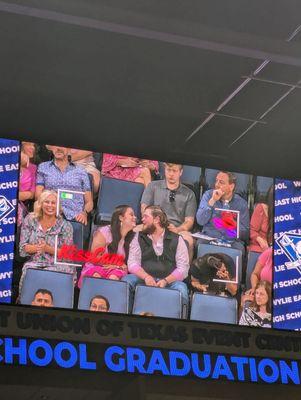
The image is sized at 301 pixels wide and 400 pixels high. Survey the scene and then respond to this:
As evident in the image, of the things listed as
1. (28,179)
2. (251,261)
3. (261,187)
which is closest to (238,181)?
(261,187)

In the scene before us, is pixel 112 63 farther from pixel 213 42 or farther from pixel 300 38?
pixel 213 42

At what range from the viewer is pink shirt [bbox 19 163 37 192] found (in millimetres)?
8703

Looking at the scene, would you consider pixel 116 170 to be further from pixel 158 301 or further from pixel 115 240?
pixel 158 301

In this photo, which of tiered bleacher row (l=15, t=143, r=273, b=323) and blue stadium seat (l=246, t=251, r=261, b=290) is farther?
blue stadium seat (l=246, t=251, r=261, b=290)

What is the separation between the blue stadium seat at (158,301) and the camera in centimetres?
901

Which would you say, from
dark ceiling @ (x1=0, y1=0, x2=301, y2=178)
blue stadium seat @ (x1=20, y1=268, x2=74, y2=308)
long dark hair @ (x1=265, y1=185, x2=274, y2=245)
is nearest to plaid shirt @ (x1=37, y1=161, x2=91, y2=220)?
dark ceiling @ (x1=0, y1=0, x2=301, y2=178)

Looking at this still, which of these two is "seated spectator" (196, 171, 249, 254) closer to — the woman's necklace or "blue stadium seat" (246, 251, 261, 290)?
"blue stadium seat" (246, 251, 261, 290)

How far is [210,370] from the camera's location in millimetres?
8953

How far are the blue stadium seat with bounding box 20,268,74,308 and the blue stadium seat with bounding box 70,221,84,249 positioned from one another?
0.35 m

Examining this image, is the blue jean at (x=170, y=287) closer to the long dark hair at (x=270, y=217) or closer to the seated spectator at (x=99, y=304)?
the seated spectator at (x=99, y=304)

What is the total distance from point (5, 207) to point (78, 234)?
2.76 feet

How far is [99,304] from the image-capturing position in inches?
349

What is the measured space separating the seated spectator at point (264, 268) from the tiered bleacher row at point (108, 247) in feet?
0.19

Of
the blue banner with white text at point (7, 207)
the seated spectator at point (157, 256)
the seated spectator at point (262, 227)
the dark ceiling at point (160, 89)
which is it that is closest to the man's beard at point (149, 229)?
the seated spectator at point (157, 256)
